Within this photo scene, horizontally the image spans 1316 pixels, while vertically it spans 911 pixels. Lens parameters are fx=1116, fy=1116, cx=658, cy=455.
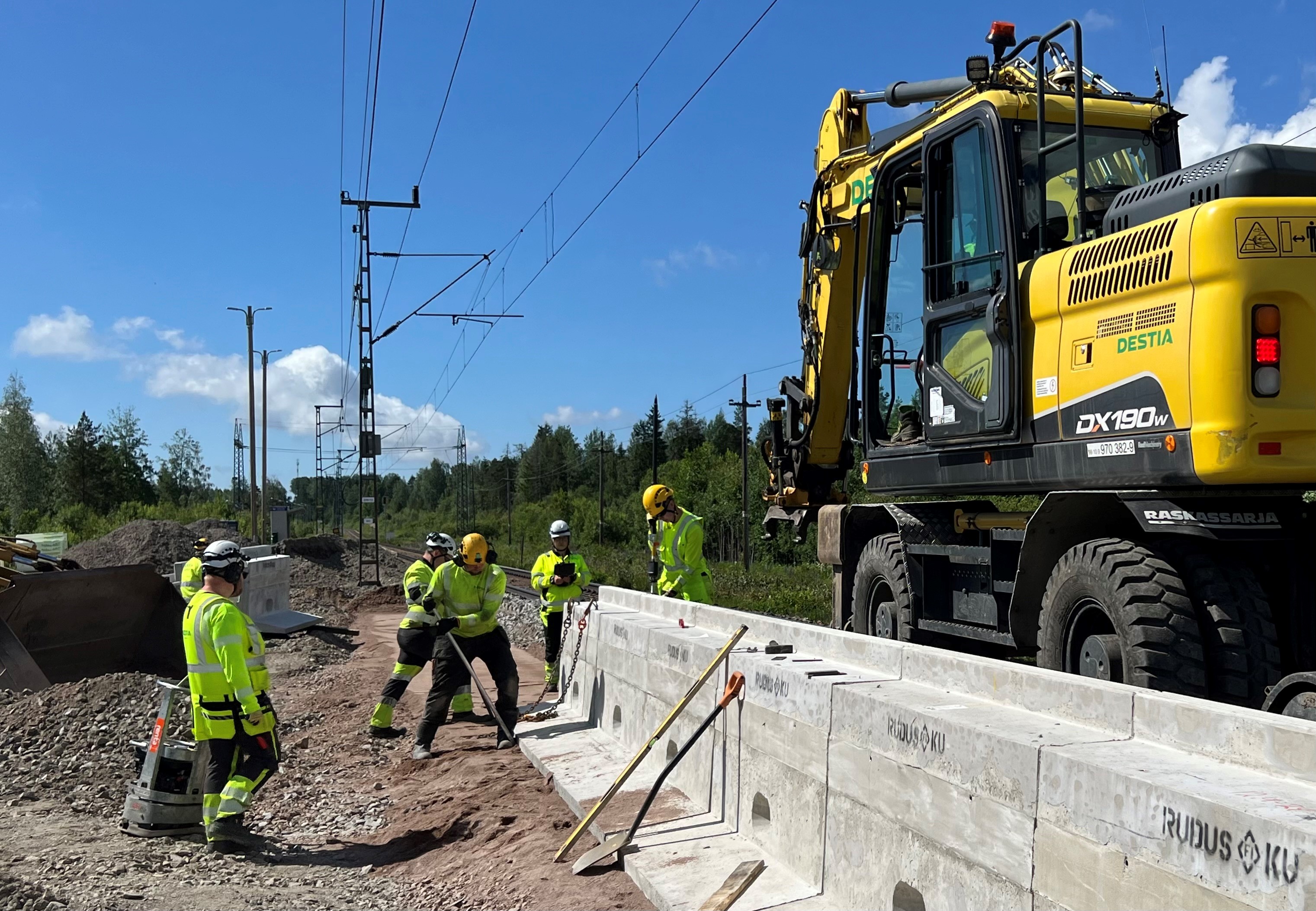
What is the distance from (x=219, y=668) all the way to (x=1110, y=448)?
575cm

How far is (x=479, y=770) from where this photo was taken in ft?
30.0

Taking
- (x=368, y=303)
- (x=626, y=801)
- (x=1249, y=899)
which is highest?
(x=368, y=303)

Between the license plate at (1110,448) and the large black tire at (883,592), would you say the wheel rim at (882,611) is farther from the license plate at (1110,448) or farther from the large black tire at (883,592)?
the license plate at (1110,448)

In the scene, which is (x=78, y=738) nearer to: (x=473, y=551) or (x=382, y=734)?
(x=382, y=734)

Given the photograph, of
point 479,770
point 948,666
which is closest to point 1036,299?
point 948,666

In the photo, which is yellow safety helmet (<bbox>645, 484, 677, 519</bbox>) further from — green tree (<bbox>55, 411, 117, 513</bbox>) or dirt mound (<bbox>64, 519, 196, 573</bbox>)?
green tree (<bbox>55, 411, 117, 513</bbox>)

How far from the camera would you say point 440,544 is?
11.3 metres

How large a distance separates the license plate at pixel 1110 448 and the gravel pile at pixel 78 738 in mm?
7423

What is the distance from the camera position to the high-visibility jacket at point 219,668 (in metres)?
7.45

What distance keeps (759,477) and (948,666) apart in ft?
156

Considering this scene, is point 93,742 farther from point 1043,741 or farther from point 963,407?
point 1043,741

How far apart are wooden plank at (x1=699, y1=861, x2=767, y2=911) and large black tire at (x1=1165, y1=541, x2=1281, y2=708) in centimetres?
228

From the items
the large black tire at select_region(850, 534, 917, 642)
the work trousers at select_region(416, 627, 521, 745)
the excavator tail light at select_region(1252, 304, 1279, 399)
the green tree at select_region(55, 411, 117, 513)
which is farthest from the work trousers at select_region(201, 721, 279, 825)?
the green tree at select_region(55, 411, 117, 513)

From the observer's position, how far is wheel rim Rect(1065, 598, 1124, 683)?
548 cm
